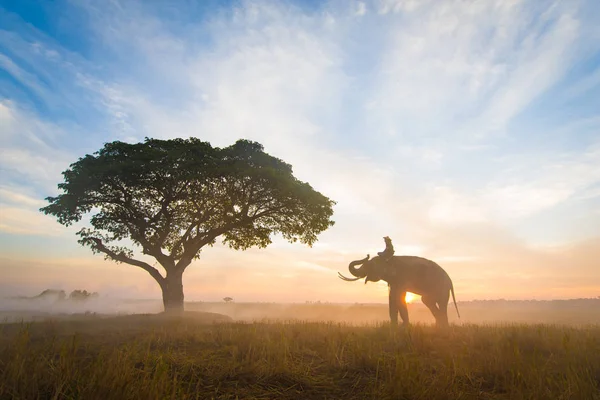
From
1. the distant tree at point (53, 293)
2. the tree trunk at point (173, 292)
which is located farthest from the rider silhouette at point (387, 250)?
the distant tree at point (53, 293)

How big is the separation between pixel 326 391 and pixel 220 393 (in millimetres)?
1427

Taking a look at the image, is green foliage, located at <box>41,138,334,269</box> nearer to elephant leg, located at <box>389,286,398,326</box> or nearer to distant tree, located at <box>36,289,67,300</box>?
elephant leg, located at <box>389,286,398,326</box>

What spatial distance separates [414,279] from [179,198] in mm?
14914

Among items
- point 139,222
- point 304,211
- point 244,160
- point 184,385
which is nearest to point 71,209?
point 139,222

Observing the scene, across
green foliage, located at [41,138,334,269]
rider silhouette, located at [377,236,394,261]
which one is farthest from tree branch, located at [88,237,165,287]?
rider silhouette, located at [377,236,394,261]

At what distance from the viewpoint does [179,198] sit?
70.6 ft

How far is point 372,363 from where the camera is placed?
18.2ft

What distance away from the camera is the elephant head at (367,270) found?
47.1 feet

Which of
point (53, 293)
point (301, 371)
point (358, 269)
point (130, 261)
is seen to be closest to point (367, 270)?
point (358, 269)

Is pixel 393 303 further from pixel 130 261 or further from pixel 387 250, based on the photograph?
pixel 130 261

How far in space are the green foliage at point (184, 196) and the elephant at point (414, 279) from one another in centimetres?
853

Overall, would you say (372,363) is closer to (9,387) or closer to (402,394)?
(402,394)

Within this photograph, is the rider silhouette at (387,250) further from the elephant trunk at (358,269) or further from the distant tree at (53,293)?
the distant tree at (53,293)

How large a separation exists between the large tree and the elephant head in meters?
7.46
